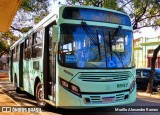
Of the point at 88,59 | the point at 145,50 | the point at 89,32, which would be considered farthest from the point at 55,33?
the point at 145,50

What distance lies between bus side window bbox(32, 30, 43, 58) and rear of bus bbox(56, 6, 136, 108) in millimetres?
2102

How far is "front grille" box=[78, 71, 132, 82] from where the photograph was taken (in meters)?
8.62

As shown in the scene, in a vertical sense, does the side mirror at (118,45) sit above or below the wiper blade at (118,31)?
below

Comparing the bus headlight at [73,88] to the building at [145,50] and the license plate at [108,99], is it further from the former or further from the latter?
the building at [145,50]

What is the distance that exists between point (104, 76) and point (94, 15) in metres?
1.89

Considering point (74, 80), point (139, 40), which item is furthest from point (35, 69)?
point (139, 40)

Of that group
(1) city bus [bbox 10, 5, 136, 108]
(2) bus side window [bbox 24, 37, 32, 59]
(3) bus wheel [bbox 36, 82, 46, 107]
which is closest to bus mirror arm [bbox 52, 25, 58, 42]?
(1) city bus [bbox 10, 5, 136, 108]

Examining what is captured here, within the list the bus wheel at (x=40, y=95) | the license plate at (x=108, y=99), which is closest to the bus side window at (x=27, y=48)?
the bus wheel at (x=40, y=95)

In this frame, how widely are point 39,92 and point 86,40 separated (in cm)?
317

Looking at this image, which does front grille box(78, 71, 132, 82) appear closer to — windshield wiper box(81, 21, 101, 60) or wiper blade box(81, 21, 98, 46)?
windshield wiper box(81, 21, 101, 60)

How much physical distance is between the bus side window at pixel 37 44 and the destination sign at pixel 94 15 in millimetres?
2032

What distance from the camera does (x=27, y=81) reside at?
13.4m

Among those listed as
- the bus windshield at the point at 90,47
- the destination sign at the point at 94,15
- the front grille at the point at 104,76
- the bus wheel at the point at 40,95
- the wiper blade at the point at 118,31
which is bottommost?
the bus wheel at the point at 40,95

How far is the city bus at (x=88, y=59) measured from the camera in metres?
8.58
